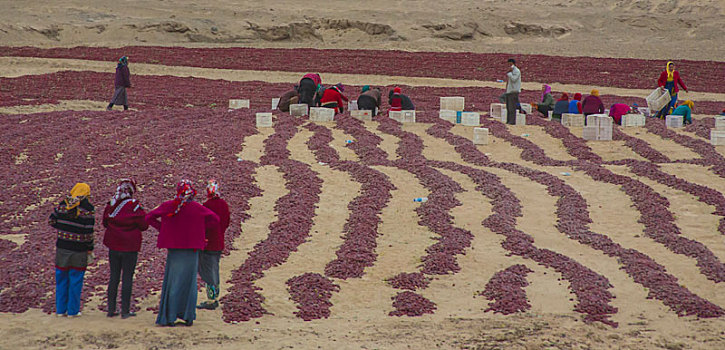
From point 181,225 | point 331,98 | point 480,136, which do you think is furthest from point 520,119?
point 181,225

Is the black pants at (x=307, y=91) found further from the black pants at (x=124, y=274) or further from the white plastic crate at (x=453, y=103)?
the black pants at (x=124, y=274)

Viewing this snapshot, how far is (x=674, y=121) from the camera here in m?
25.2

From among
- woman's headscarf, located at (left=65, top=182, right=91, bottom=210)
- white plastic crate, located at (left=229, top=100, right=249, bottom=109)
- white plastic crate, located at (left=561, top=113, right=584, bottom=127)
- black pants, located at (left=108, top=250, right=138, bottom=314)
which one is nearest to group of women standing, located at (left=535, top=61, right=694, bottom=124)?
white plastic crate, located at (left=561, top=113, right=584, bottom=127)

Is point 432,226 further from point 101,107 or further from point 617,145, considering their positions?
point 101,107

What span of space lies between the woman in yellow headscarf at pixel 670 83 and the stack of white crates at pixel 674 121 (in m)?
1.13

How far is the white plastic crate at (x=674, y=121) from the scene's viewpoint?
2514cm

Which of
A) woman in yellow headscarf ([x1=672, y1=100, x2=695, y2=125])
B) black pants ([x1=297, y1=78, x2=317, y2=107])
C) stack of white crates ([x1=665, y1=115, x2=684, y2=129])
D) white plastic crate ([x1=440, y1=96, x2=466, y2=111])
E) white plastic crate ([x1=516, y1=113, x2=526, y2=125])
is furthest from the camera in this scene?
white plastic crate ([x1=440, y1=96, x2=466, y2=111])

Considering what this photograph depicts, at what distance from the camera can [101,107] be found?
29.9 m

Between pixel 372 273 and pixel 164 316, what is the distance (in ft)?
11.5

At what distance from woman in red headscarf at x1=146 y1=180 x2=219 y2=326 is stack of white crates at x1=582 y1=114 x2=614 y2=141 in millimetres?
15802

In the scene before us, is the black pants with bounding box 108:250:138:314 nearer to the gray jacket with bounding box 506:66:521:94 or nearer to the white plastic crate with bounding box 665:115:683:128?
the gray jacket with bounding box 506:66:521:94

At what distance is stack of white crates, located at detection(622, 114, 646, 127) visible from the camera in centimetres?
2527

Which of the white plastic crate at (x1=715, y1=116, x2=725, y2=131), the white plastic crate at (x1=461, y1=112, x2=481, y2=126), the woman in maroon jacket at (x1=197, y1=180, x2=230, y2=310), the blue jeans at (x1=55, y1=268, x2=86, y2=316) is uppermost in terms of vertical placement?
the white plastic crate at (x1=715, y1=116, x2=725, y2=131)

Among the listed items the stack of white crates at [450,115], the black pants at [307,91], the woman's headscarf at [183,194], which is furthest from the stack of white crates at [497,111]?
the woman's headscarf at [183,194]
